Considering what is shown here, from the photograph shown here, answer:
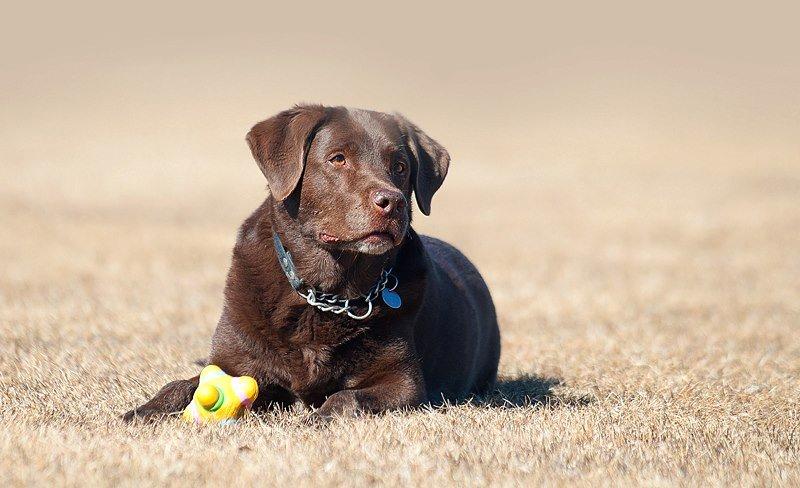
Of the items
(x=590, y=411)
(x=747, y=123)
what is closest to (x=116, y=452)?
(x=590, y=411)

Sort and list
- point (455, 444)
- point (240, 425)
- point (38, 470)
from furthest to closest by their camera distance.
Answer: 1. point (240, 425)
2. point (455, 444)
3. point (38, 470)

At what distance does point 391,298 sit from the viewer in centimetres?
605

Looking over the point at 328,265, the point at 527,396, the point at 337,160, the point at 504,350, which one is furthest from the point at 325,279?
the point at 504,350

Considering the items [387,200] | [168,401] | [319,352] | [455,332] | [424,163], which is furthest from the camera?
[455,332]

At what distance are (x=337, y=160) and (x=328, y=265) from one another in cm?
55

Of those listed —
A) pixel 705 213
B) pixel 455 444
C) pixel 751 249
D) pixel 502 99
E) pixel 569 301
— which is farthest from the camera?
pixel 502 99

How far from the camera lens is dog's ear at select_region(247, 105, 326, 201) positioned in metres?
5.85

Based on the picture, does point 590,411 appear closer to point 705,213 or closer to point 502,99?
point 705,213

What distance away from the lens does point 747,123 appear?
125 ft

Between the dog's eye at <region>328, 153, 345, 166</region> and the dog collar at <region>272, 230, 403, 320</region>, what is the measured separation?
0.52 m

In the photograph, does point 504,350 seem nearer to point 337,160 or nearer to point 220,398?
point 337,160

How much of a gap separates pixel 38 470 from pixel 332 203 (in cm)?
206

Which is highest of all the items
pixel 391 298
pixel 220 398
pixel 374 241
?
pixel 374 241

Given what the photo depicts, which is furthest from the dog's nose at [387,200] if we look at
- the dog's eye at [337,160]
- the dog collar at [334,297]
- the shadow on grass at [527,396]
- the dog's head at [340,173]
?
the shadow on grass at [527,396]
